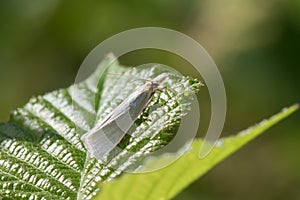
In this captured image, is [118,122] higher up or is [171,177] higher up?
Result: [118,122]

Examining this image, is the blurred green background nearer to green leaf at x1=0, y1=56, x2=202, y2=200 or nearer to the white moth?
green leaf at x1=0, y1=56, x2=202, y2=200

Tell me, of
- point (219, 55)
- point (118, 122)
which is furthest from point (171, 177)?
point (219, 55)

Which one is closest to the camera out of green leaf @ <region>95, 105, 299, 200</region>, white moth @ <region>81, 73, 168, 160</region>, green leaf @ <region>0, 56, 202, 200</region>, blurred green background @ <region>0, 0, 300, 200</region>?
green leaf @ <region>95, 105, 299, 200</region>

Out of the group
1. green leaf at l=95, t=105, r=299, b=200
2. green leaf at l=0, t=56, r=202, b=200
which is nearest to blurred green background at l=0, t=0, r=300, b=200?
green leaf at l=0, t=56, r=202, b=200

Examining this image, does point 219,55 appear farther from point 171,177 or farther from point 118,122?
point 171,177

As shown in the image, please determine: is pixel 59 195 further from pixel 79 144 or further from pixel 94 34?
pixel 94 34

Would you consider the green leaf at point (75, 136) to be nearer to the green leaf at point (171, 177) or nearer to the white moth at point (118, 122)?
the white moth at point (118, 122)
